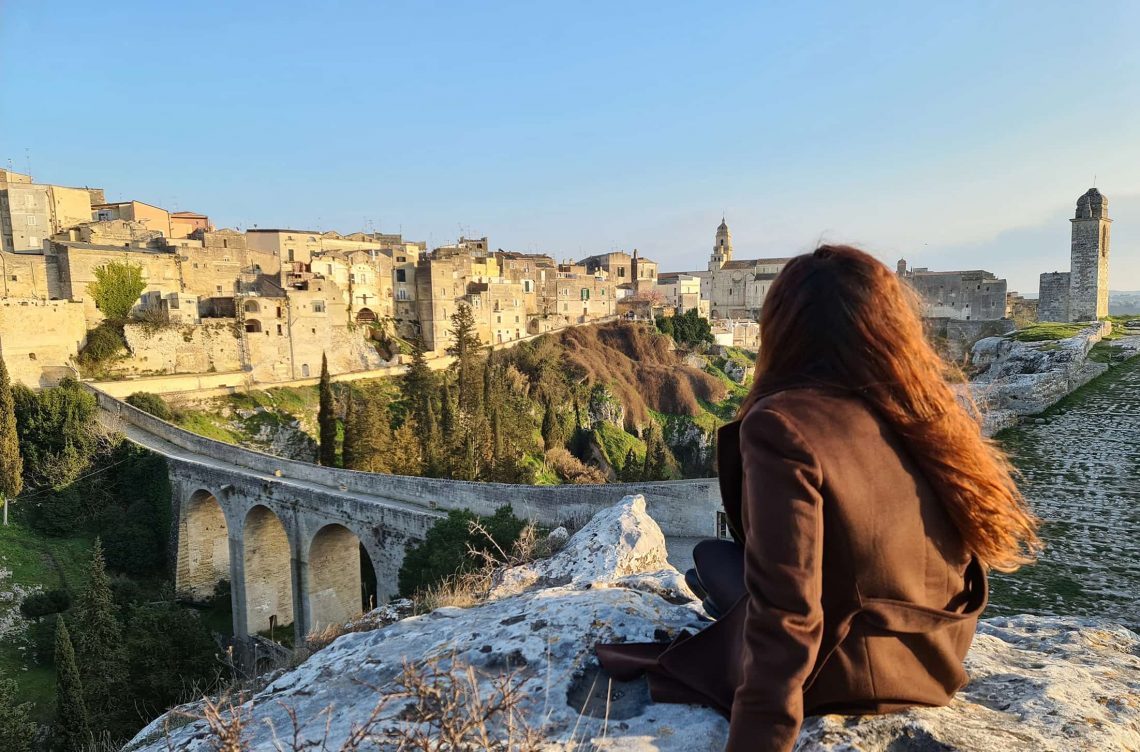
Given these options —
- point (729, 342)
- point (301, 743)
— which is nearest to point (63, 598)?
point (301, 743)

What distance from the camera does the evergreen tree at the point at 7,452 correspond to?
67.4 ft

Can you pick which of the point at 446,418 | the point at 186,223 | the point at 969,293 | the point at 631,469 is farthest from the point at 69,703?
the point at 969,293

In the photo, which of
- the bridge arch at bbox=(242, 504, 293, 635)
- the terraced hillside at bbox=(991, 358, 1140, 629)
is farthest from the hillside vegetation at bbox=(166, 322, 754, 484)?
the terraced hillside at bbox=(991, 358, 1140, 629)

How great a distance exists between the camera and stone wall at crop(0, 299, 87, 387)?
82.1 ft

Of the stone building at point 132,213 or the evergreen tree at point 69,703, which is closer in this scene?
the evergreen tree at point 69,703

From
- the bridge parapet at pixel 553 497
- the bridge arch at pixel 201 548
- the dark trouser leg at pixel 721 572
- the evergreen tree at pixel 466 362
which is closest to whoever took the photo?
the dark trouser leg at pixel 721 572

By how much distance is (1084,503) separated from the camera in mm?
8273

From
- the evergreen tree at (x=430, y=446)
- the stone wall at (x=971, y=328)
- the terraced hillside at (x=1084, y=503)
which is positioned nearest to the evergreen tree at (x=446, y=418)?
the evergreen tree at (x=430, y=446)

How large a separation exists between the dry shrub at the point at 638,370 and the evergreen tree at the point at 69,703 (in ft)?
106

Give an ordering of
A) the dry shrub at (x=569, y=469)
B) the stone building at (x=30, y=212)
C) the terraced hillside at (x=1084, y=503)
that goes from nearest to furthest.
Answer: the terraced hillside at (x=1084, y=503), the dry shrub at (x=569, y=469), the stone building at (x=30, y=212)

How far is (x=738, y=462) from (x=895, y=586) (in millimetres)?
509

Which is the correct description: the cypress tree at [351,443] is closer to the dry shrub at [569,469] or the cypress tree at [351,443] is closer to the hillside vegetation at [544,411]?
the hillside vegetation at [544,411]

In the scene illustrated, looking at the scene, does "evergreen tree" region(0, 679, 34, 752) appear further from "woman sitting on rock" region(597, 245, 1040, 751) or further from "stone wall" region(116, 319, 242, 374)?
"stone wall" region(116, 319, 242, 374)

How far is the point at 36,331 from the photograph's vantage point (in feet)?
85.2
